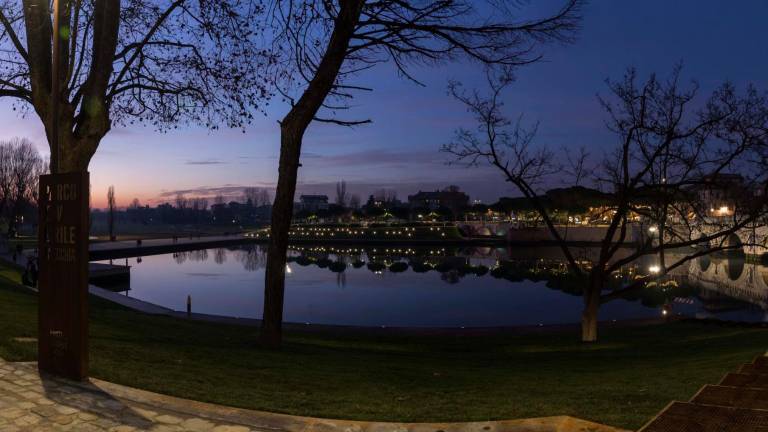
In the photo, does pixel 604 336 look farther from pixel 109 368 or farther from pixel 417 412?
pixel 109 368

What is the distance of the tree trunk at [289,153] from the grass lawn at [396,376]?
0.75 m

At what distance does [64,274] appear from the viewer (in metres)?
5.94

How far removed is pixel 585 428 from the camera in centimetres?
420

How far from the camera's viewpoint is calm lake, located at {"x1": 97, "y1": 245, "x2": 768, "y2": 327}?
25.3 metres

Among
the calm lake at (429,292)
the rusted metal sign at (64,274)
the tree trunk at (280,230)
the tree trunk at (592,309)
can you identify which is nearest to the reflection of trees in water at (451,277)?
the calm lake at (429,292)

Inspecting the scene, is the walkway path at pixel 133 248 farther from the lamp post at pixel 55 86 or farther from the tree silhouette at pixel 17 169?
the lamp post at pixel 55 86

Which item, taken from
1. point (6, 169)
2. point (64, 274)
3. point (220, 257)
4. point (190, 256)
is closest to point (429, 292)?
point (64, 274)

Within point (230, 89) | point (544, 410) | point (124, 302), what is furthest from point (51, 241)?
point (124, 302)

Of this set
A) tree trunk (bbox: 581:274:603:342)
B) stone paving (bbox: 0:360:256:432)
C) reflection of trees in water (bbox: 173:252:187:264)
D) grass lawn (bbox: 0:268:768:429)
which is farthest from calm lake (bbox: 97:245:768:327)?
stone paving (bbox: 0:360:256:432)

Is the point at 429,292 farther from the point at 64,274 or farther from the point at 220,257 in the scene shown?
A: the point at 220,257

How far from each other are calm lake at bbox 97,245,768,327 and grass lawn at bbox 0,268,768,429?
1240cm

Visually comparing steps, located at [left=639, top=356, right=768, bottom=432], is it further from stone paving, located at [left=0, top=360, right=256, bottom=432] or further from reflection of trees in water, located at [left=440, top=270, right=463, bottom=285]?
reflection of trees in water, located at [left=440, top=270, right=463, bottom=285]

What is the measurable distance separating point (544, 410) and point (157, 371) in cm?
445

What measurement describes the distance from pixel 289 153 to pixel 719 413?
299 inches
